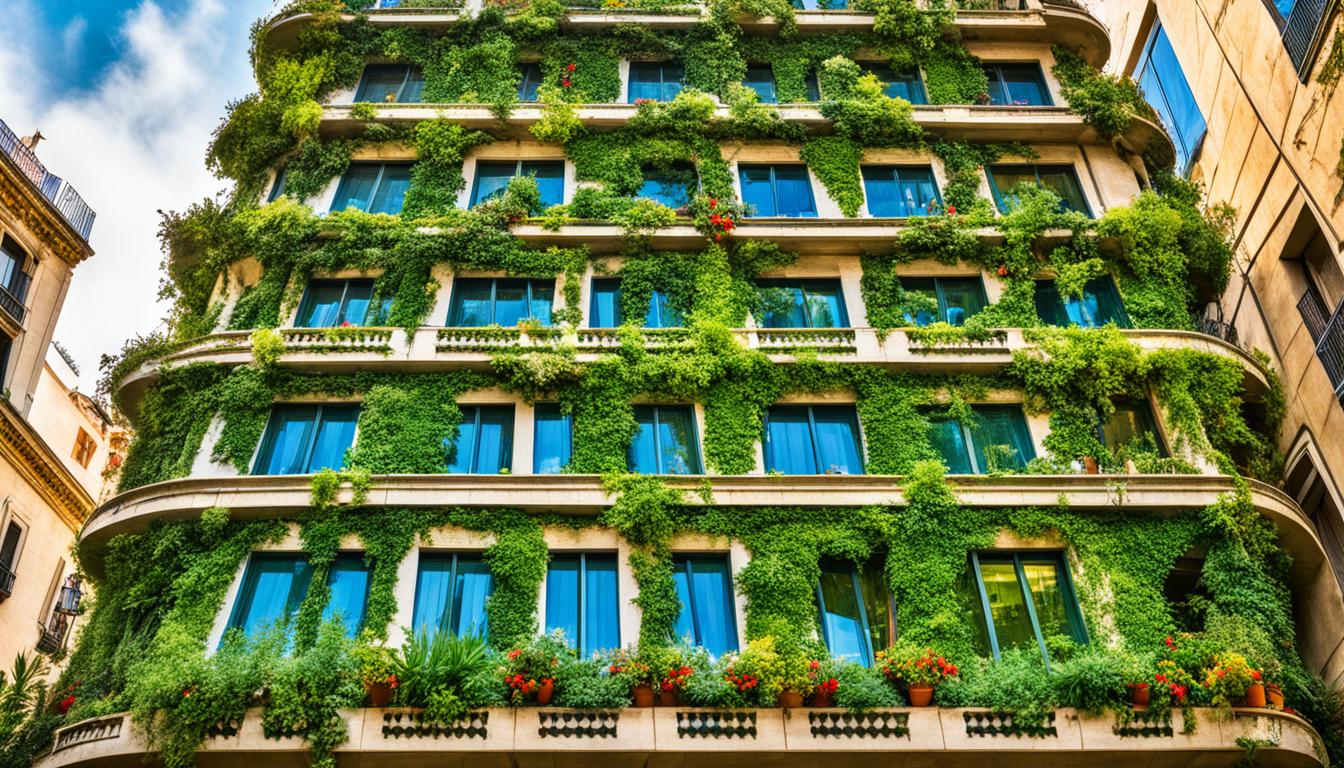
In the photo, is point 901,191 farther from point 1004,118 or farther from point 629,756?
point 629,756

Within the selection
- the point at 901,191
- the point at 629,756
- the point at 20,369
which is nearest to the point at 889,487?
the point at 629,756

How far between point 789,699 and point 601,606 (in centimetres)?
432

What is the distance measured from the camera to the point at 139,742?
18.8 m

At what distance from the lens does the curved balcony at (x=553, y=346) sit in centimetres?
2464

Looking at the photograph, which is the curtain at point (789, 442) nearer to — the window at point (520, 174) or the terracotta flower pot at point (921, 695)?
the terracotta flower pot at point (921, 695)

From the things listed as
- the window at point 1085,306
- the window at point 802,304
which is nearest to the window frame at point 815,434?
the window at point 802,304

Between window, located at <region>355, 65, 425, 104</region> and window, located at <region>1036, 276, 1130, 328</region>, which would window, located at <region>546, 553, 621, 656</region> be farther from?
window, located at <region>355, 65, 425, 104</region>

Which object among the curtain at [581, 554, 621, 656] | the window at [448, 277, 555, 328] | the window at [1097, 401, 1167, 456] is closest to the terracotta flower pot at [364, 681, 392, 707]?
the curtain at [581, 554, 621, 656]

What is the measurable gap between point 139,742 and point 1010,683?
1483cm

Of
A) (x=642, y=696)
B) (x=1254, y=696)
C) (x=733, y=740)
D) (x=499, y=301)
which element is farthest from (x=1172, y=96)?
(x=642, y=696)

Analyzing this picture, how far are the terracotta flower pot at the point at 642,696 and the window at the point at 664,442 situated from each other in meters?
5.34

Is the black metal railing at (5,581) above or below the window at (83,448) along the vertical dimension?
below

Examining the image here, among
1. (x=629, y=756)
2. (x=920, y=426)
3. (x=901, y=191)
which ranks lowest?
(x=629, y=756)

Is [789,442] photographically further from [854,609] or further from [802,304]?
[854,609]
